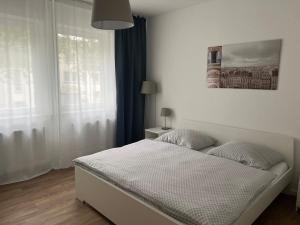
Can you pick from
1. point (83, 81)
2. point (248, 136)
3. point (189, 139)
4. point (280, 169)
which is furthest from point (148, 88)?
point (280, 169)

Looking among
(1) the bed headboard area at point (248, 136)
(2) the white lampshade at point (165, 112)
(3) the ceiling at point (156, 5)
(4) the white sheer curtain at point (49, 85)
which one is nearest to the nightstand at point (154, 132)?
(2) the white lampshade at point (165, 112)

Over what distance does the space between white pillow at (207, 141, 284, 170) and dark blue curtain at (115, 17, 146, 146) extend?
174cm

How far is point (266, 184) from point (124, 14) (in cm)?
196

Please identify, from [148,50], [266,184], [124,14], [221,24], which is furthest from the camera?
[148,50]

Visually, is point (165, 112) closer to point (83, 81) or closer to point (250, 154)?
point (83, 81)

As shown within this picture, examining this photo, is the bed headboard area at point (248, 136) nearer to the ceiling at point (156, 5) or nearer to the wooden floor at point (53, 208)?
the wooden floor at point (53, 208)

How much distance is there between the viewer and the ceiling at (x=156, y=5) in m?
3.41

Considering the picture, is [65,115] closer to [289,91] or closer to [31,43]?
[31,43]

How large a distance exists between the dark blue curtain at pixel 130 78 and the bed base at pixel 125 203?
163cm

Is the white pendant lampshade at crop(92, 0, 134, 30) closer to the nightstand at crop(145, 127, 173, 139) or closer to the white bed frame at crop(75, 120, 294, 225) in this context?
the white bed frame at crop(75, 120, 294, 225)

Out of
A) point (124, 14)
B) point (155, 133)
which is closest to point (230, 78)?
point (155, 133)

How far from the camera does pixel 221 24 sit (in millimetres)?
3301

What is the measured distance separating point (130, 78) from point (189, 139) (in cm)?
161

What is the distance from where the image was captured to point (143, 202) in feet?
6.29
